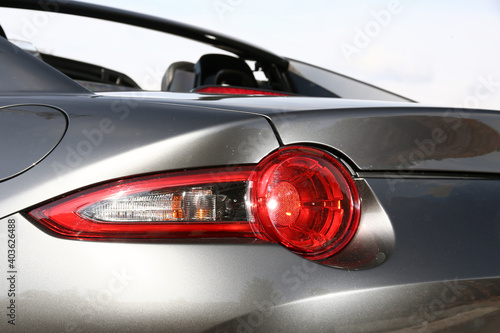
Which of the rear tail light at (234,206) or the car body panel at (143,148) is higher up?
the car body panel at (143,148)

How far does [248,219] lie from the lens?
3.45ft

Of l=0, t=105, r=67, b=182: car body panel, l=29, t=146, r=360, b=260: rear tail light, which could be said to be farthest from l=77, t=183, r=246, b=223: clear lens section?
l=0, t=105, r=67, b=182: car body panel

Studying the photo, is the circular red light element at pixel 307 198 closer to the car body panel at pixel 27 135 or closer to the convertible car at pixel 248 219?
the convertible car at pixel 248 219

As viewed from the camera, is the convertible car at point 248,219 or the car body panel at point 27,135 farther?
the car body panel at point 27,135

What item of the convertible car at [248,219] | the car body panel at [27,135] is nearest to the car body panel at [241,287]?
the convertible car at [248,219]

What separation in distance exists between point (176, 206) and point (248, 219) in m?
0.13

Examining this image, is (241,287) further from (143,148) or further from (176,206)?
(143,148)

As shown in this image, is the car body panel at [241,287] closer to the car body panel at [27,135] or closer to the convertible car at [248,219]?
the convertible car at [248,219]

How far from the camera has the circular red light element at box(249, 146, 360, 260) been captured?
41.3 inches

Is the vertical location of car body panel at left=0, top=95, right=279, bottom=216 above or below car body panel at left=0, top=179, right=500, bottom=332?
above

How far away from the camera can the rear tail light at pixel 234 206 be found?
1039mm

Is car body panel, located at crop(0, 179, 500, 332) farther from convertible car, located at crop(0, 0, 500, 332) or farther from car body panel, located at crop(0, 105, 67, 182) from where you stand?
car body panel, located at crop(0, 105, 67, 182)

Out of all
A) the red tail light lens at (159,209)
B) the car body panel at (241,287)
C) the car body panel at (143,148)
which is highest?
the car body panel at (143,148)

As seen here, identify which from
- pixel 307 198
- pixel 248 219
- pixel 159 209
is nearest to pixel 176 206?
pixel 159 209
